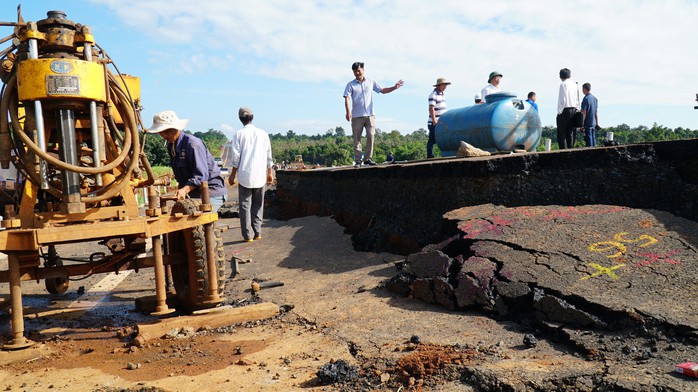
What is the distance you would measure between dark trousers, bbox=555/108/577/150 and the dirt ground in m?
6.29

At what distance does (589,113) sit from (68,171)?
9515mm

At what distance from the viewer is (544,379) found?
3.00 meters

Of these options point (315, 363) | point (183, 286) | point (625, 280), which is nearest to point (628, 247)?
point (625, 280)

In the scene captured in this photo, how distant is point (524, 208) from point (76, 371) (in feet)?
13.7

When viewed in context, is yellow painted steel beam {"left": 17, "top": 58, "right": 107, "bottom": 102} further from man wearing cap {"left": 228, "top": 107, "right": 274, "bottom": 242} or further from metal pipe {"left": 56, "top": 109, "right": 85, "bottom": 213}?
man wearing cap {"left": 228, "top": 107, "right": 274, "bottom": 242}

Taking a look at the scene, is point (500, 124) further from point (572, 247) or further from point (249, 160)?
point (572, 247)

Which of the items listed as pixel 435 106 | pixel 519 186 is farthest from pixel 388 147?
pixel 519 186

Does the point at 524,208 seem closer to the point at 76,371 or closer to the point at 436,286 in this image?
the point at 436,286

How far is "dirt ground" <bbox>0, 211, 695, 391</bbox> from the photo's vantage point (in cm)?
322

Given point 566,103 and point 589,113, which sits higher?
point 566,103

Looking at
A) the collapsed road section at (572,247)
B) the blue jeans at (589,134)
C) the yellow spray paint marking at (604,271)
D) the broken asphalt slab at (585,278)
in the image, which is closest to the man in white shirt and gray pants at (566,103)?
the blue jeans at (589,134)

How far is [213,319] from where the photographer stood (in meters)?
4.70

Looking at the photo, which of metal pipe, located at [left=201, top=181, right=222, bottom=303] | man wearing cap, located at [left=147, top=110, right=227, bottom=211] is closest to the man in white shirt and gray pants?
man wearing cap, located at [left=147, top=110, right=227, bottom=211]

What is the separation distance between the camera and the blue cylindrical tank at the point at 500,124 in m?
9.88
